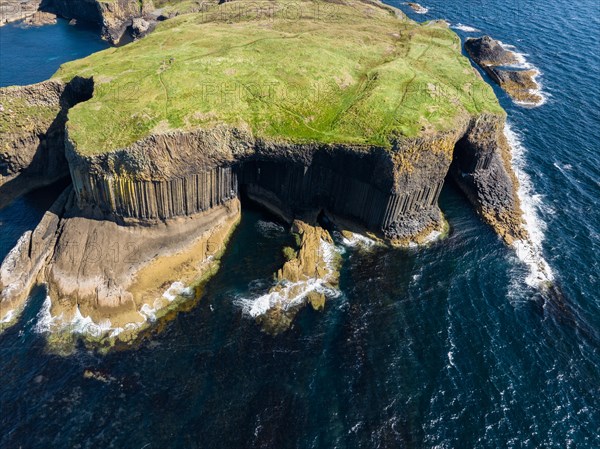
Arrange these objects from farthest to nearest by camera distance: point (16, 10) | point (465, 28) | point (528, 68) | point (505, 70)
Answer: point (16, 10)
point (465, 28)
point (528, 68)
point (505, 70)

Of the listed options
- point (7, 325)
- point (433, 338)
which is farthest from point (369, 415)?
point (7, 325)

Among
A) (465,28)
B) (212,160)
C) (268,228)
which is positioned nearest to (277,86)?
(212,160)

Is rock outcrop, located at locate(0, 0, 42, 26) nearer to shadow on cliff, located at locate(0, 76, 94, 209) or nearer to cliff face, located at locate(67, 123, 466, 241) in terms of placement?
shadow on cliff, located at locate(0, 76, 94, 209)

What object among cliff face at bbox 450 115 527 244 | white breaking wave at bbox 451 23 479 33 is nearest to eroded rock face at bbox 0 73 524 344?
cliff face at bbox 450 115 527 244

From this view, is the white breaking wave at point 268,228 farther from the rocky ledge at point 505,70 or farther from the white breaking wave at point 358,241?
the rocky ledge at point 505,70

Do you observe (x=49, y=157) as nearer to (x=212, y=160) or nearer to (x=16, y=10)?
(x=212, y=160)
